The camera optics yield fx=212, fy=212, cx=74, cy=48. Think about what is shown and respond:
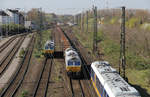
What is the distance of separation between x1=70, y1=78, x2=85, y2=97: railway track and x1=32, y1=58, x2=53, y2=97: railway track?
9.55ft

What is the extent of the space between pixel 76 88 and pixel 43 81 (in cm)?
474

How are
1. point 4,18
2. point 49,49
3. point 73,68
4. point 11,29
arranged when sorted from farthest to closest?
point 4,18 < point 11,29 < point 49,49 < point 73,68

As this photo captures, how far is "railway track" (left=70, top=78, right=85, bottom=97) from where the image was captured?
21609mm

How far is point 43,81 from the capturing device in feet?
84.8

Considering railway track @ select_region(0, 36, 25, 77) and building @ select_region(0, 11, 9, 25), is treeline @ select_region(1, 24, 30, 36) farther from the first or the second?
railway track @ select_region(0, 36, 25, 77)

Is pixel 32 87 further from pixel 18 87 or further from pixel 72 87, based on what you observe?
pixel 72 87

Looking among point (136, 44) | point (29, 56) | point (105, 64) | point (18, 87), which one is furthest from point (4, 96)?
point (136, 44)

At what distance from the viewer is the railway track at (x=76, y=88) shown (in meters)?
21.6

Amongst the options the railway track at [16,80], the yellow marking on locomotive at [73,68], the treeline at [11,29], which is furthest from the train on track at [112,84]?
the treeline at [11,29]

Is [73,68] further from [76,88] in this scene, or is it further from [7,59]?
[7,59]

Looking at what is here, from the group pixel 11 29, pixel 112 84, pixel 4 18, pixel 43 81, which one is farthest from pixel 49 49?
pixel 4 18

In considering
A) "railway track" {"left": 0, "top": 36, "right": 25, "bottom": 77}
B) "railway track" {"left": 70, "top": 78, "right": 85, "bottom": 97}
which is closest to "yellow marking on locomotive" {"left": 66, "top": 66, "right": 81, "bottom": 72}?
"railway track" {"left": 70, "top": 78, "right": 85, "bottom": 97}

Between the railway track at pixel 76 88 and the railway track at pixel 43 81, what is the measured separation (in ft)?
9.55

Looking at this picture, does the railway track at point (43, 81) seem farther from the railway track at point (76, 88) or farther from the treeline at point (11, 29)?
the treeline at point (11, 29)
